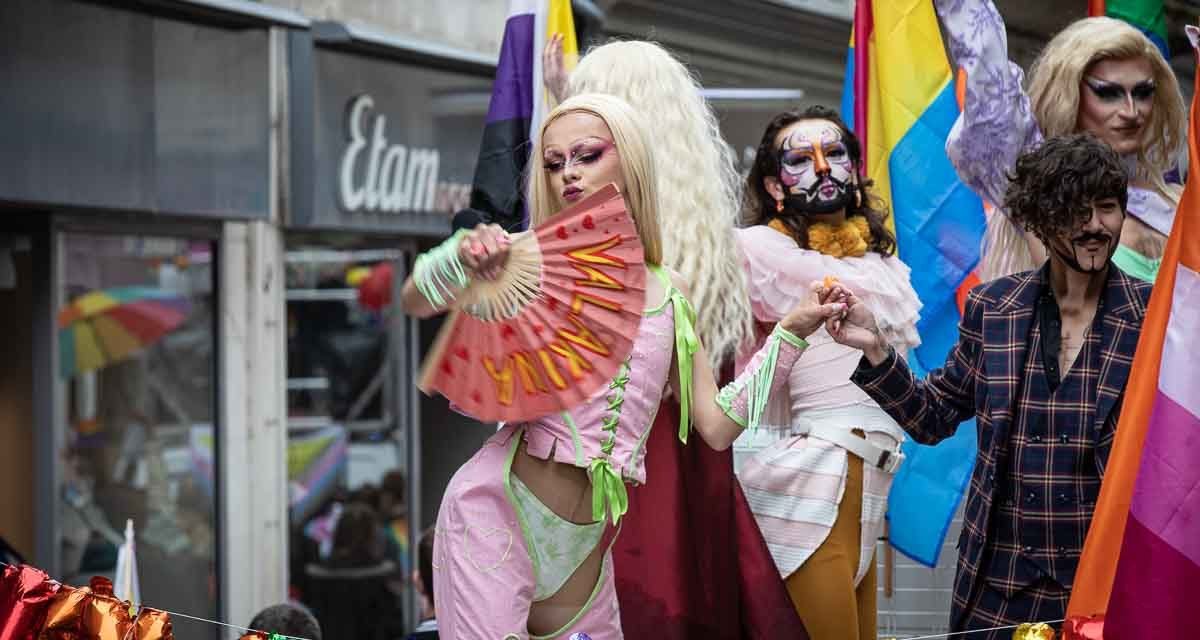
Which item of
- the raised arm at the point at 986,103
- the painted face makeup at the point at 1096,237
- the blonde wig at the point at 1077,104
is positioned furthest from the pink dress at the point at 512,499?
the blonde wig at the point at 1077,104

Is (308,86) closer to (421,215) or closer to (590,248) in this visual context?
(421,215)

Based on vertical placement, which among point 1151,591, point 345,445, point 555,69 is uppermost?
point 555,69

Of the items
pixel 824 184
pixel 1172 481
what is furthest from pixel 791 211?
pixel 1172 481

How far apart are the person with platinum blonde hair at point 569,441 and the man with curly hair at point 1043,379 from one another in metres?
0.34

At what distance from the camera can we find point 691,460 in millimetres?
3939

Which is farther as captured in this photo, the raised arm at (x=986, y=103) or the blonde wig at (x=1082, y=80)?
the blonde wig at (x=1082, y=80)

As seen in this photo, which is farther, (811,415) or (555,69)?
(555,69)

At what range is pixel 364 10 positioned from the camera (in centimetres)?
956

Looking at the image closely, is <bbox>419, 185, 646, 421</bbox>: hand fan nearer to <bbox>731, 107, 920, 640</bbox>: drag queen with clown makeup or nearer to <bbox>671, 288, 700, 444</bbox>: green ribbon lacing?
<bbox>671, 288, 700, 444</bbox>: green ribbon lacing

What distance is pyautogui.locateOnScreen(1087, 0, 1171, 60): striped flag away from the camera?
18.8 feet

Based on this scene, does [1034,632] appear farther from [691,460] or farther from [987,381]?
[691,460]

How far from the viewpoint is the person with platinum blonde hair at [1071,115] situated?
4059mm

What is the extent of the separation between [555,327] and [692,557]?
3.76ft

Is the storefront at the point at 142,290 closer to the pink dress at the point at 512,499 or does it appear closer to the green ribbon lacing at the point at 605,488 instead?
the pink dress at the point at 512,499
